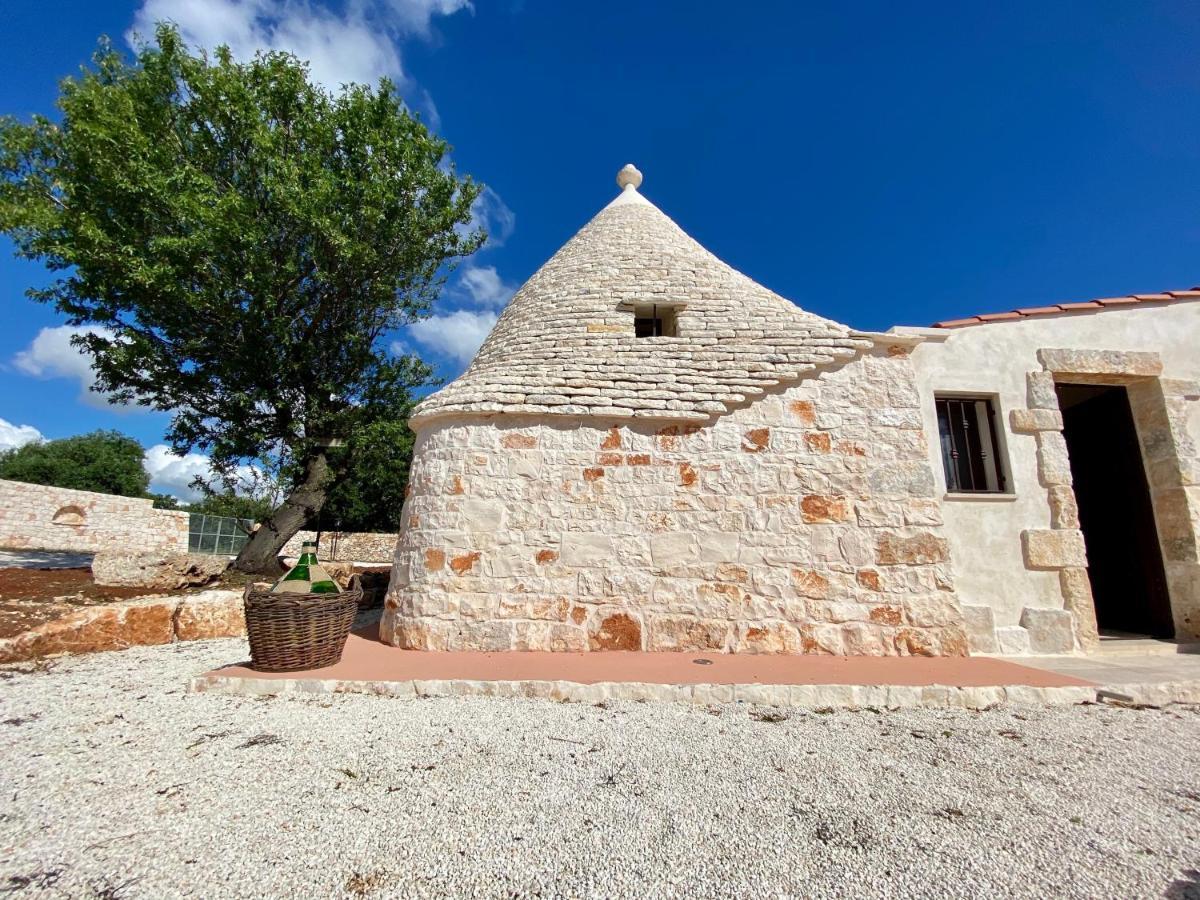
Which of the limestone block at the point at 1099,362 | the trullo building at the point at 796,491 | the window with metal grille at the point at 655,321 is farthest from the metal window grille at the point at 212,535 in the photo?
the limestone block at the point at 1099,362

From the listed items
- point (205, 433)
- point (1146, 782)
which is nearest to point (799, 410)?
point (1146, 782)

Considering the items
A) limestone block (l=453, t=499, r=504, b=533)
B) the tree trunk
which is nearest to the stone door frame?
limestone block (l=453, t=499, r=504, b=533)

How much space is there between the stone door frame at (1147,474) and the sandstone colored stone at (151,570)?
9990 millimetres

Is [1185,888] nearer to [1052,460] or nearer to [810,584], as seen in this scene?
[810,584]

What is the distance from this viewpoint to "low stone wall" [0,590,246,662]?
432 centimetres

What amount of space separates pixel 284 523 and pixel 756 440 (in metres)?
8.20

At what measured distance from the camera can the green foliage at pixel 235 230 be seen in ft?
26.0

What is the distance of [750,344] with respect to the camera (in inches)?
220

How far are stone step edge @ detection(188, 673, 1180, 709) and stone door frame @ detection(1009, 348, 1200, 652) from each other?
5.25ft

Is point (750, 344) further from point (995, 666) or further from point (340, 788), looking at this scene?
point (340, 788)

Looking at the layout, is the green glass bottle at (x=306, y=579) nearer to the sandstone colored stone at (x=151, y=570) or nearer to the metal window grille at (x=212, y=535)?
the sandstone colored stone at (x=151, y=570)

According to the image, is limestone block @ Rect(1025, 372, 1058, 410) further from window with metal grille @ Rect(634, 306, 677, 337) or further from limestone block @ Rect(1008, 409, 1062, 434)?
window with metal grille @ Rect(634, 306, 677, 337)

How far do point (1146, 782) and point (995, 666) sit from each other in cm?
208

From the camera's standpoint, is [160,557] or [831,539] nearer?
[831,539]
